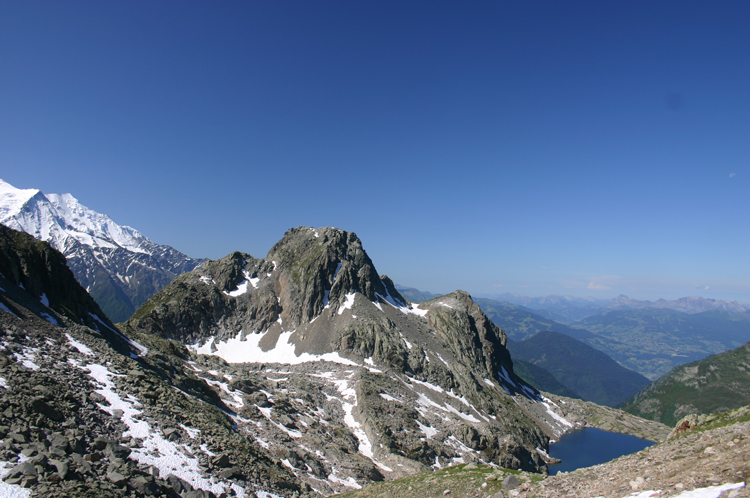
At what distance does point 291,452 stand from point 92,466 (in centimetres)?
2429

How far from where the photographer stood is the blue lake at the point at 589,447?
354ft

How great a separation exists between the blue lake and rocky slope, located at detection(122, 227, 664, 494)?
7.04 m

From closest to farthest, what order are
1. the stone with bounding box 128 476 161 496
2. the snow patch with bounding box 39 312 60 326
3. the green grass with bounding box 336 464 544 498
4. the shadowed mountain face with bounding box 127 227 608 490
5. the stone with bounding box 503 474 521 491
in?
the stone with bounding box 128 476 161 496, the stone with bounding box 503 474 521 491, the green grass with bounding box 336 464 544 498, the snow patch with bounding box 39 312 60 326, the shadowed mountain face with bounding box 127 227 608 490

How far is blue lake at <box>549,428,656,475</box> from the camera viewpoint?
354 ft

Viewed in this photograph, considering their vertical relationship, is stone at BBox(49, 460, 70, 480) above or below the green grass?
above

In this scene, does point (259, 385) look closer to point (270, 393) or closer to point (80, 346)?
point (270, 393)

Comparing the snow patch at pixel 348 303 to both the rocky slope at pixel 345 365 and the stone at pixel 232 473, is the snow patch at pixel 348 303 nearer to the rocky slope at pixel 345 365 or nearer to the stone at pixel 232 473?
the rocky slope at pixel 345 365

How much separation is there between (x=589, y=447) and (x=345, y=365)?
103 metres

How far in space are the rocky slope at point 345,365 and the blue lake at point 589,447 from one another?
7.04 m

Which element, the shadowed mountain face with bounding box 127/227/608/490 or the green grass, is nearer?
the green grass

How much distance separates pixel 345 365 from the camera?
325 ft

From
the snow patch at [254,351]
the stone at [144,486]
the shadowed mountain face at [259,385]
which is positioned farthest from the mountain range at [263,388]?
the snow patch at [254,351]

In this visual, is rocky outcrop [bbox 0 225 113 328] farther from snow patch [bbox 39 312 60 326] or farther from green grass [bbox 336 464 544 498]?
green grass [bbox 336 464 544 498]

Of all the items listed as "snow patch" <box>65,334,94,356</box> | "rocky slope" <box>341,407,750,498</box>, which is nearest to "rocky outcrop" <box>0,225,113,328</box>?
"snow patch" <box>65,334,94,356</box>
